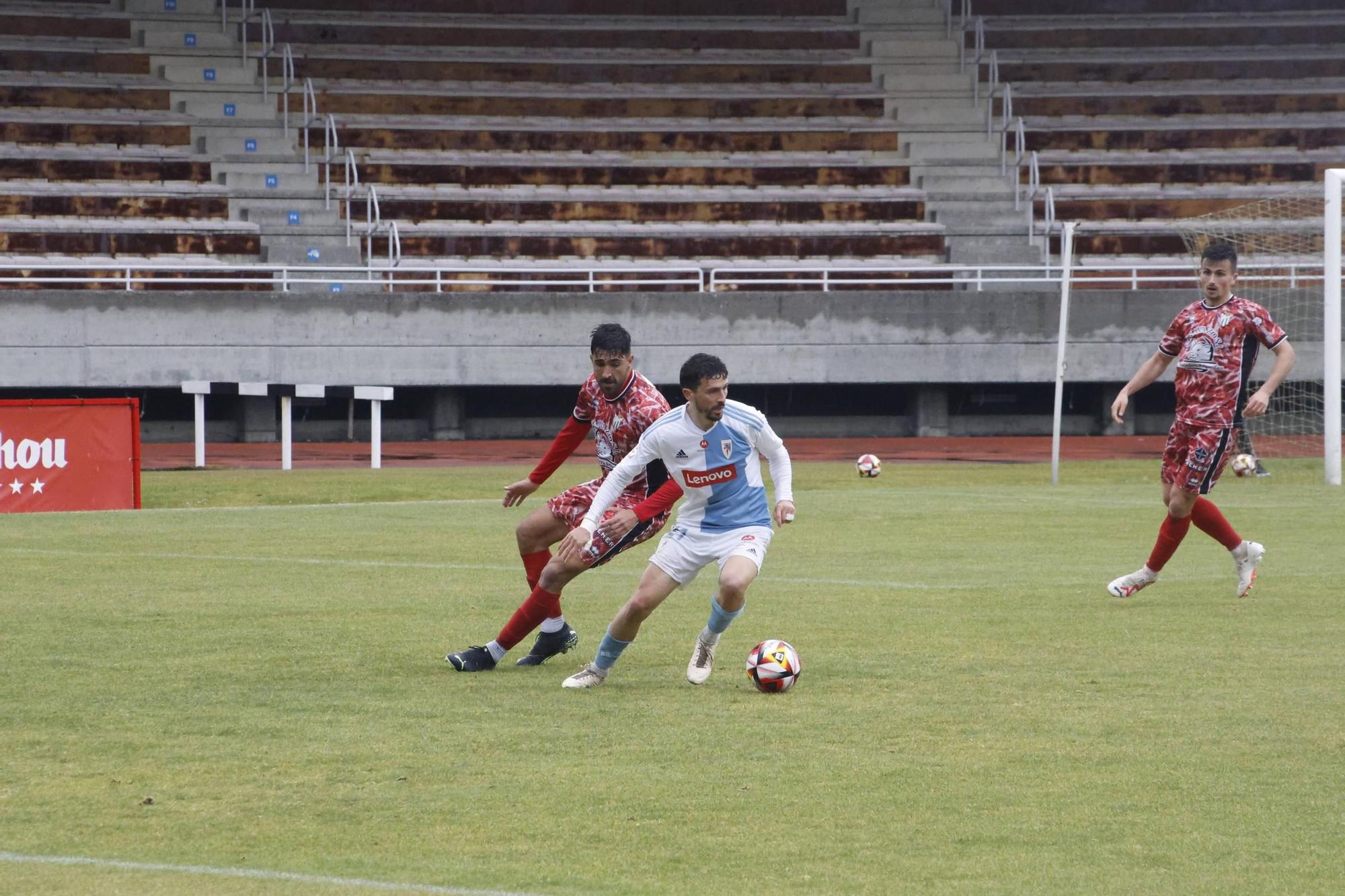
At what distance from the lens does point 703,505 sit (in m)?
7.82

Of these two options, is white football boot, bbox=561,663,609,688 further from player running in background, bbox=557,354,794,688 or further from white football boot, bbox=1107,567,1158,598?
white football boot, bbox=1107,567,1158,598

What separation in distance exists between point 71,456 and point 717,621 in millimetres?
12172

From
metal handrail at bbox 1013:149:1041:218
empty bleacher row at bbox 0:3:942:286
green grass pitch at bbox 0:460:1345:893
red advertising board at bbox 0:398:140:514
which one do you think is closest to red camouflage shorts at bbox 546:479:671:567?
green grass pitch at bbox 0:460:1345:893

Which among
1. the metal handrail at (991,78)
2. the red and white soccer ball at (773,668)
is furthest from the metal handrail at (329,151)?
the red and white soccer ball at (773,668)

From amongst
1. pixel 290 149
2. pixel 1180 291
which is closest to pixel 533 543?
pixel 1180 291

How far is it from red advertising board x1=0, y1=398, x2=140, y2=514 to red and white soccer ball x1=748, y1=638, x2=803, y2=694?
1186cm

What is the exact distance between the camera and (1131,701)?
7090mm

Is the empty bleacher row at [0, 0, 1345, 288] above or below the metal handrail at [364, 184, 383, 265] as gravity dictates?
above

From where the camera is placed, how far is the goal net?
24.7 meters

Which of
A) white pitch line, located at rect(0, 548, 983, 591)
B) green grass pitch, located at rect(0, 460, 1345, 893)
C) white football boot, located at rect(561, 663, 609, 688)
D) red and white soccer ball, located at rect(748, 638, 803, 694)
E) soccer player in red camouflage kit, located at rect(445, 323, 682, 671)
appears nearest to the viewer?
green grass pitch, located at rect(0, 460, 1345, 893)

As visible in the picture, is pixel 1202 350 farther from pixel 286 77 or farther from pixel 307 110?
pixel 307 110

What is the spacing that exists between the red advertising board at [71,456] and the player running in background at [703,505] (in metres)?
11.3

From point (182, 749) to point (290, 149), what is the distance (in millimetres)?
27195

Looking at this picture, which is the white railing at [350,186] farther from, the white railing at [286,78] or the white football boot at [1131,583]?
the white football boot at [1131,583]
